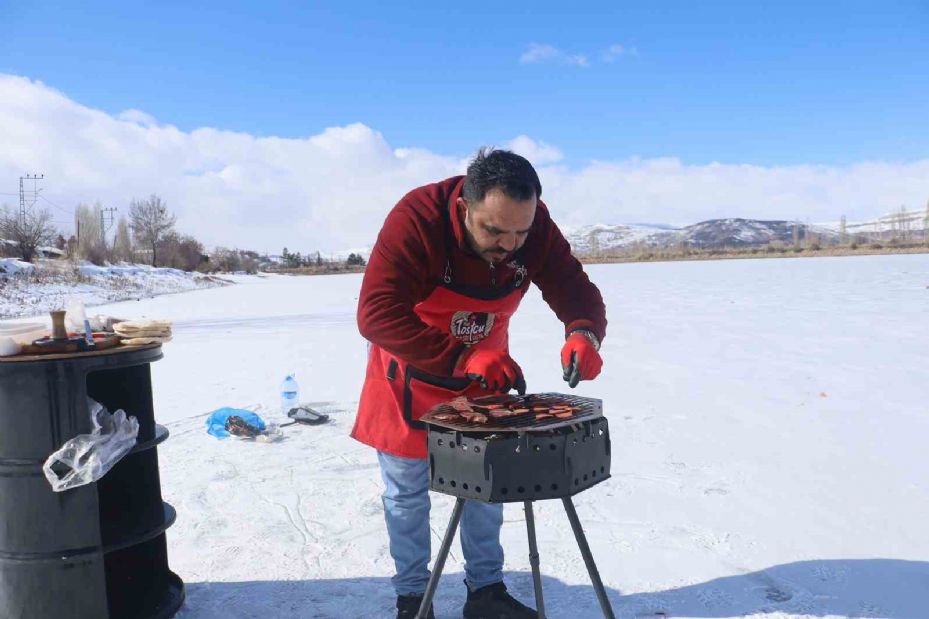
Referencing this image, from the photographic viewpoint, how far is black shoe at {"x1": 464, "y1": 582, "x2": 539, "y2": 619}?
2.58 m

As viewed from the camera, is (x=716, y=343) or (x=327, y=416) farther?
(x=716, y=343)

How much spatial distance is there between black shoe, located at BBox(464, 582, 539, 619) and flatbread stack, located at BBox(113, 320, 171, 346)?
5.02 ft

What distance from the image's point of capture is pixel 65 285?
23.2 meters

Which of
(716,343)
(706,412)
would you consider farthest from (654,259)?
(706,412)

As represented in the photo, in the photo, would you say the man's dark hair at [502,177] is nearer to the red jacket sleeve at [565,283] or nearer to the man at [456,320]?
the man at [456,320]

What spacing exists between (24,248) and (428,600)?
111 feet

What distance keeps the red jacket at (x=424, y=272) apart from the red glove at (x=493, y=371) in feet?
0.41

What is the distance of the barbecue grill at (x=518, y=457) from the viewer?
187 centimetres

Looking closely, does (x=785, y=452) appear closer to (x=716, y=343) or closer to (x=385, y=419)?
(x=385, y=419)

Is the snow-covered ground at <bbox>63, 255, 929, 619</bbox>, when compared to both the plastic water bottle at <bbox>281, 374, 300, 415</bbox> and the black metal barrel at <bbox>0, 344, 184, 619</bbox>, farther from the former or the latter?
the black metal barrel at <bbox>0, 344, 184, 619</bbox>

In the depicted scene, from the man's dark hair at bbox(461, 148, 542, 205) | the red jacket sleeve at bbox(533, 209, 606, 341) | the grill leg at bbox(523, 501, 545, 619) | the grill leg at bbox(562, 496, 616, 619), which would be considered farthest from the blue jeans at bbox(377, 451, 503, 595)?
the man's dark hair at bbox(461, 148, 542, 205)

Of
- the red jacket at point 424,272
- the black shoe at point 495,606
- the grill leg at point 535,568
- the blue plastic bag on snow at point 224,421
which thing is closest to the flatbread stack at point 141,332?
the red jacket at point 424,272

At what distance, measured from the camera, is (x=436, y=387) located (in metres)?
2.51

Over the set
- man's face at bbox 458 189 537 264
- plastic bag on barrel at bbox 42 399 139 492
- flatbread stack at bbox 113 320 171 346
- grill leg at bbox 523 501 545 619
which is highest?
man's face at bbox 458 189 537 264
